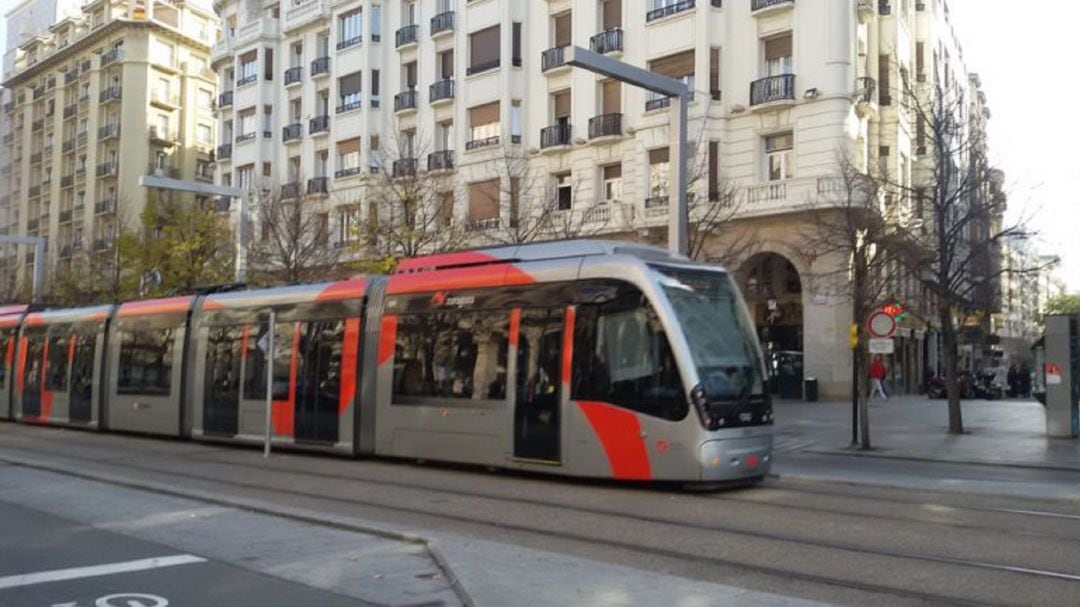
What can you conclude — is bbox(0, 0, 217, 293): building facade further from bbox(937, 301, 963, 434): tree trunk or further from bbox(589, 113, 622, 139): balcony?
bbox(937, 301, 963, 434): tree trunk

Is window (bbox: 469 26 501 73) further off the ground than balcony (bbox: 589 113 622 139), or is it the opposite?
window (bbox: 469 26 501 73)

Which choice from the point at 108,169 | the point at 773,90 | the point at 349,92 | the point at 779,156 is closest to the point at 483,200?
the point at 349,92

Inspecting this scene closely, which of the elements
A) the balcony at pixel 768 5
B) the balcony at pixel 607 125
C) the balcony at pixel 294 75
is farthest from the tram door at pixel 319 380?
the balcony at pixel 294 75

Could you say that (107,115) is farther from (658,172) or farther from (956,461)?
(956,461)

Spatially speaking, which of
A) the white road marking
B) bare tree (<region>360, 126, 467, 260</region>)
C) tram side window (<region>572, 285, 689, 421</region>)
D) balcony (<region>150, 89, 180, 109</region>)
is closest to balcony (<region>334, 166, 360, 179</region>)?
bare tree (<region>360, 126, 467, 260</region>)

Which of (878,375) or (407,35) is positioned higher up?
(407,35)

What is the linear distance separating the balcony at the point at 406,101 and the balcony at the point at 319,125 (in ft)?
15.3

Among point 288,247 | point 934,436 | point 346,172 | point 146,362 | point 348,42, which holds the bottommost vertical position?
point 934,436

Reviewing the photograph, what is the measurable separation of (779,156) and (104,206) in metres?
48.6

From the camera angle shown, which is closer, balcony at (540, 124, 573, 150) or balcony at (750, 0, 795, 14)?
balcony at (750, 0, 795, 14)

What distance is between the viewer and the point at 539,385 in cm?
1220

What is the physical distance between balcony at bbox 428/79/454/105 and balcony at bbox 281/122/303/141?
368 inches

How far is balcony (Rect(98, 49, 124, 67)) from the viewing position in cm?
Answer: 6512

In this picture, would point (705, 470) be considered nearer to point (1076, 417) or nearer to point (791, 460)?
point (791, 460)
